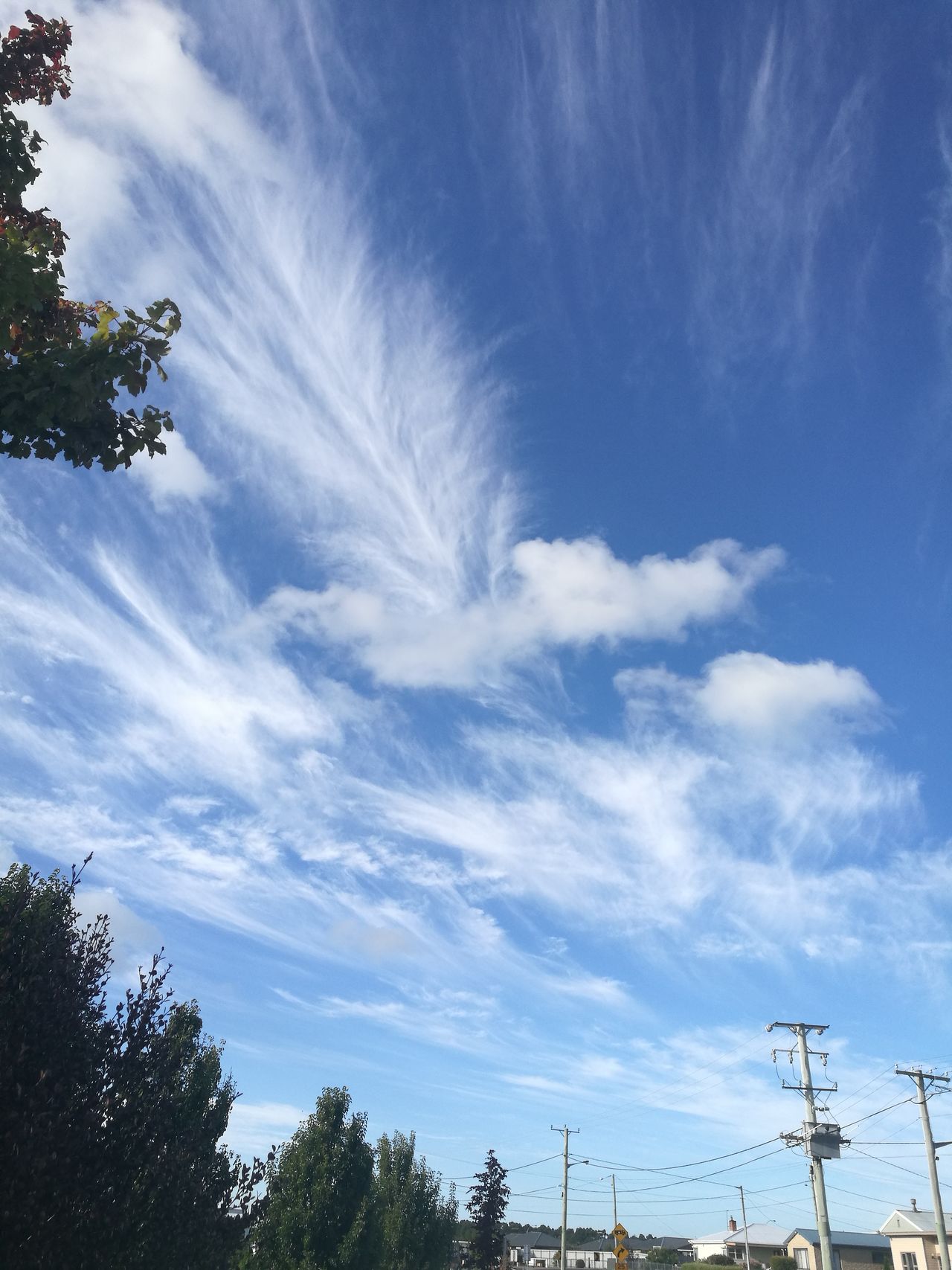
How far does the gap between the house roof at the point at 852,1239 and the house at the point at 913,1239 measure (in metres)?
22.5

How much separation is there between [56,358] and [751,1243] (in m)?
148

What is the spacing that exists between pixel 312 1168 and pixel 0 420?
36274 millimetres

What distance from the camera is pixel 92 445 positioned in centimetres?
675

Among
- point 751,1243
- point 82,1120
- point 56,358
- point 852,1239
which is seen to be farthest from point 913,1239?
point 56,358

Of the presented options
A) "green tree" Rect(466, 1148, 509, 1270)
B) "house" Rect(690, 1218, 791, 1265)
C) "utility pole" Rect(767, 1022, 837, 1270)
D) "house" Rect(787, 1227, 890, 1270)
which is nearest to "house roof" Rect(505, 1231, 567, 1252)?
"house" Rect(690, 1218, 791, 1265)

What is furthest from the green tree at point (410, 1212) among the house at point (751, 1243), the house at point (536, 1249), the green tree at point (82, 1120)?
the house at point (536, 1249)

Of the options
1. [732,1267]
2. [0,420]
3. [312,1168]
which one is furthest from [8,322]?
[732,1267]

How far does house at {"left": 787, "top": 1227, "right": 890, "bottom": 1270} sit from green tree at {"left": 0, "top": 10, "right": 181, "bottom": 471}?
106266 millimetres

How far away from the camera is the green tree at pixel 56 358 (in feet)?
19.8

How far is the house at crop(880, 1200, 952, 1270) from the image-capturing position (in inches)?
2781

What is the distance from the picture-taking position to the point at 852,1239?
99.9m

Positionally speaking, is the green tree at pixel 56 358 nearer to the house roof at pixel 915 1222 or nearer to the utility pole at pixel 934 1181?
the utility pole at pixel 934 1181

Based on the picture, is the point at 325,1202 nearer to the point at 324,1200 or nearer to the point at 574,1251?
the point at 324,1200

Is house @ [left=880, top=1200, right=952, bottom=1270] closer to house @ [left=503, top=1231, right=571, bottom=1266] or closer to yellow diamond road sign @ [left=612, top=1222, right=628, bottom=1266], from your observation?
yellow diamond road sign @ [left=612, top=1222, right=628, bottom=1266]
